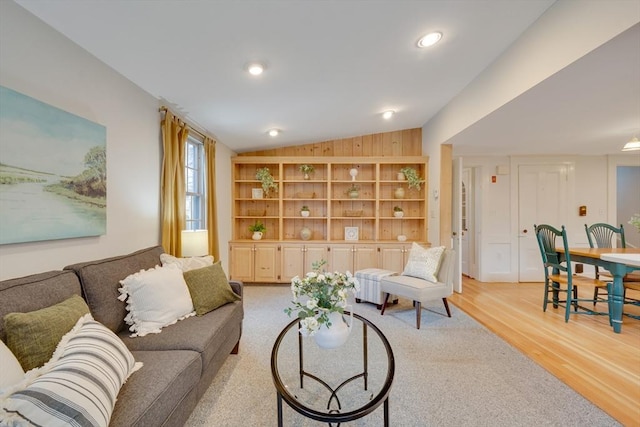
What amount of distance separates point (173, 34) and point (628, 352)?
14.4 feet

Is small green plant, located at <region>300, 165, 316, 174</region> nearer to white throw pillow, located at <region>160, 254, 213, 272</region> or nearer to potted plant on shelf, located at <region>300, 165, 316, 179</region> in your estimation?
potted plant on shelf, located at <region>300, 165, 316, 179</region>

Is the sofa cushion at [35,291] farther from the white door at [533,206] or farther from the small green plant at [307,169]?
the white door at [533,206]

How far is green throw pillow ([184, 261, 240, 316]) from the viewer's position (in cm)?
205

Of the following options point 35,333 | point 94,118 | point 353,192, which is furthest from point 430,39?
point 35,333

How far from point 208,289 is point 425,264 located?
2.40 m

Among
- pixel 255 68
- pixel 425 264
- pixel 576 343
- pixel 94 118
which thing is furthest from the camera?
pixel 425 264

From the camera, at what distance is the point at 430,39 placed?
7.27 feet

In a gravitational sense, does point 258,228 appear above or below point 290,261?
above

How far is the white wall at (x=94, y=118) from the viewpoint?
148cm

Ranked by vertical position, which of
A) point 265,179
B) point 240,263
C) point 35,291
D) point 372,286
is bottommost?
point 372,286

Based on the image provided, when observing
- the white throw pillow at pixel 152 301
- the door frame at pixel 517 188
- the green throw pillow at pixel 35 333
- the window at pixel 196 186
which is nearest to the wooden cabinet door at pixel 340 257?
the window at pixel 196 186

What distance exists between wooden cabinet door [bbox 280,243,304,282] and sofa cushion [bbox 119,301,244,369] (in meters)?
2.45

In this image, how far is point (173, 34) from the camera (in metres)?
1.78

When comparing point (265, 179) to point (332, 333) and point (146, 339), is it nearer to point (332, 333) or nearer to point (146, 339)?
point (146, 339)
